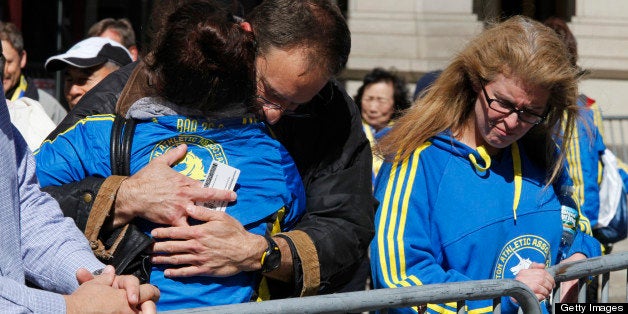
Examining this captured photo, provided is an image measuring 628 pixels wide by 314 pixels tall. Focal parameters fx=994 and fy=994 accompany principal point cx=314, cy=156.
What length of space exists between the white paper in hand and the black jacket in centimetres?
33

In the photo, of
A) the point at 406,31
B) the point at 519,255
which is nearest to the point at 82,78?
the point at 519,255

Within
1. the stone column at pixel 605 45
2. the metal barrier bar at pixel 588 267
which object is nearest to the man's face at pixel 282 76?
the metal barrier bar at pixel 588 267

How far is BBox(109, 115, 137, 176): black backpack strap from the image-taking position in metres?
2.62

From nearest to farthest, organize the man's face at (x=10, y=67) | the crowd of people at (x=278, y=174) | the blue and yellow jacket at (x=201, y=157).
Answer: the crowd of people at (x=278, y=174) → the blue and yellow jacket at (x=201, y=157) → the man's face at (x=10, y=67)

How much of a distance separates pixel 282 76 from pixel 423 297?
729 millimetres

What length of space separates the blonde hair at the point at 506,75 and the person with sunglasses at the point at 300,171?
21cm

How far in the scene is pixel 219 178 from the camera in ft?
8.48

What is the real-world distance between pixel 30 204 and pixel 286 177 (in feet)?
2.37

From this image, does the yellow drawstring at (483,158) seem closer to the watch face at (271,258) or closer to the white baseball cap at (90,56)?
the watch face at (271,258)

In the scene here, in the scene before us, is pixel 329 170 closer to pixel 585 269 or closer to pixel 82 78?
pixel 585 269

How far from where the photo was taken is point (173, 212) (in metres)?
2.53

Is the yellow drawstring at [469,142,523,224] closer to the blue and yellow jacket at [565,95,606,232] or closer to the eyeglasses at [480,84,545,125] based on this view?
the eyeglasses at [480,84,545,125]

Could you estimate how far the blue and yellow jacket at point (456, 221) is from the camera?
2.95m

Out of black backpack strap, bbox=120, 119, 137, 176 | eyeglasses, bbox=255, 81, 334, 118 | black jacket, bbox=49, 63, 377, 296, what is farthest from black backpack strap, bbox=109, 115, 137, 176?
eyeglasses, bbox=255, 81, 334, 118
